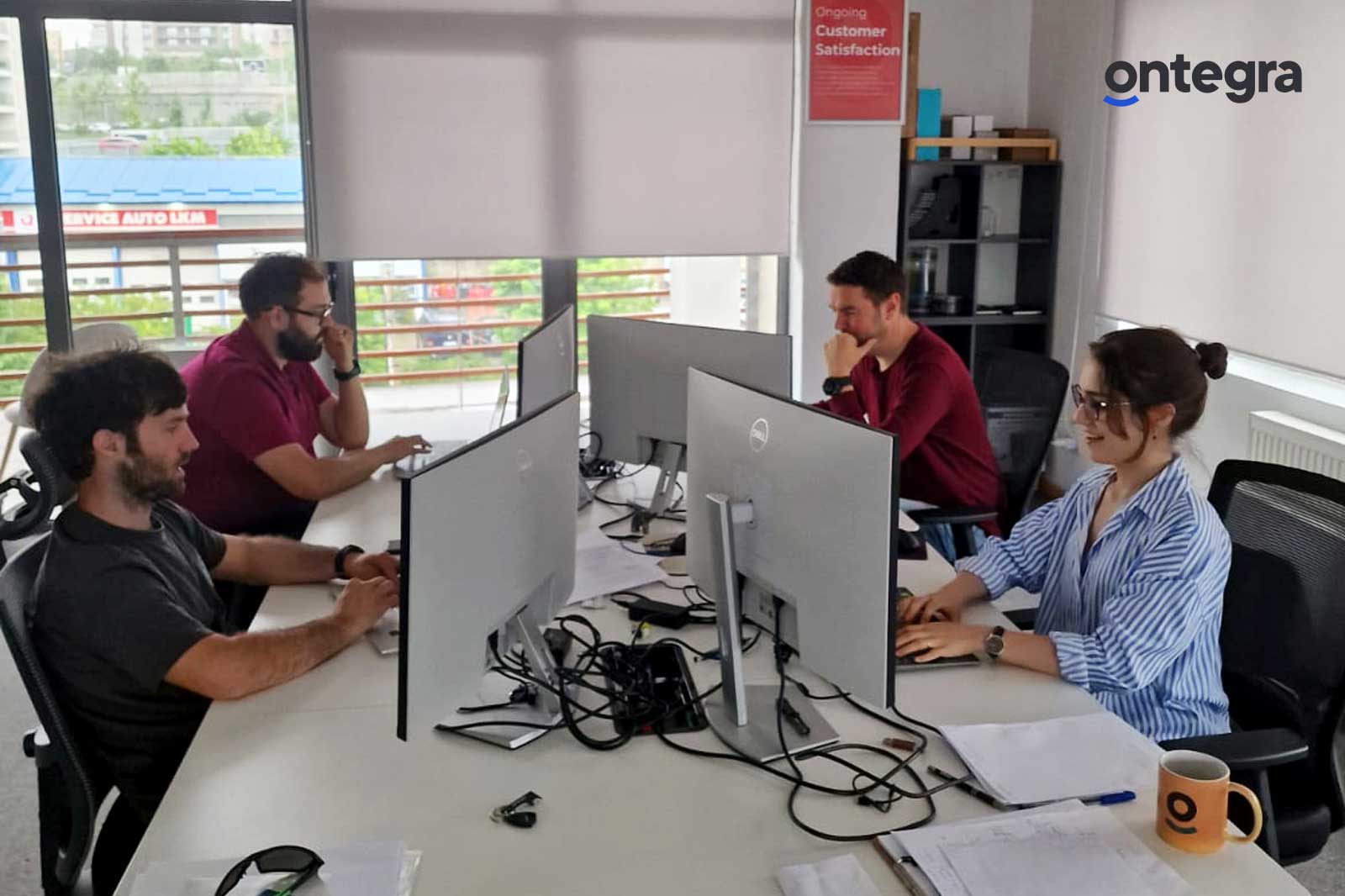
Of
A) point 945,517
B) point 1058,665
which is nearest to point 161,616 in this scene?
point 1058,665

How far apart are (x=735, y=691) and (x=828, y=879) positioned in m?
0.43

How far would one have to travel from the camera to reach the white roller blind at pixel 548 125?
4.54 m

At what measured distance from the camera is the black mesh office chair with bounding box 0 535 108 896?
1706 mm

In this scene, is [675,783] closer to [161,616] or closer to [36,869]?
[161,616]

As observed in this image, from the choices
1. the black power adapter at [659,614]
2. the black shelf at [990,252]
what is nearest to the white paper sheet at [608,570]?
the black power adapter at [659,614]

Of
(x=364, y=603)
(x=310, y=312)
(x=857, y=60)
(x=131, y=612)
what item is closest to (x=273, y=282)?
(x=310, y=312)

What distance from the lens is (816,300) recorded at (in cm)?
492

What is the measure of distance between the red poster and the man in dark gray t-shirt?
3.31 m

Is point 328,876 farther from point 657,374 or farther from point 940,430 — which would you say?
point 940,430

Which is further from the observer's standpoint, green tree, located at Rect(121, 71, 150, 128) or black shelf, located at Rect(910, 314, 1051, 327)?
black shelf, located at Rect(910, 314, 1051, 327)

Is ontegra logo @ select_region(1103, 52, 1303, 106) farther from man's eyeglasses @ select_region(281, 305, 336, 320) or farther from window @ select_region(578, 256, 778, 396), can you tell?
man's eyeglasses @ select_region(281, 305, 336, 320)

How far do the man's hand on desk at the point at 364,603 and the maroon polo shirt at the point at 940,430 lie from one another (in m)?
1.51

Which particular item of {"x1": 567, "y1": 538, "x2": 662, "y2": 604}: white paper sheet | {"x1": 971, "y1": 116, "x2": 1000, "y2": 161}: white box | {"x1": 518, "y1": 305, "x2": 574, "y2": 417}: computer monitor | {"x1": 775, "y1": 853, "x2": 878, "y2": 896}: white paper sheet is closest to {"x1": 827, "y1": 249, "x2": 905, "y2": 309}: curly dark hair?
{"x1": 518, "y1": 305, "x2": 574, "y2": 417}: computer monitor

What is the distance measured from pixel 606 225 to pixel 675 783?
3.45m
